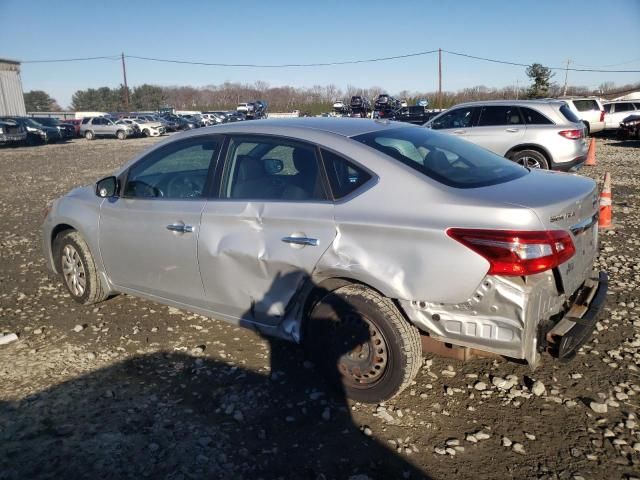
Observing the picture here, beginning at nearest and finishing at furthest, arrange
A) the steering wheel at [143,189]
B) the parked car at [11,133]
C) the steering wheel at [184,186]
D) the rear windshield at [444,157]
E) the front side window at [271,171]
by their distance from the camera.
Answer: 1. the rear windshield at [444,157]
2. the front side window at [271,171]
3. the steering wheel at [184,186]
4. the steering wheel at [143,189]
5. the parked car at [11,133]

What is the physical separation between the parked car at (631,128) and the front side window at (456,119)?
534 inches

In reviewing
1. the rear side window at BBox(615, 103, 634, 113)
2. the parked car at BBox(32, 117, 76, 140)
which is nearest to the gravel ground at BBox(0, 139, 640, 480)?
the rear side window at BBox(615, 103, 634, 113)

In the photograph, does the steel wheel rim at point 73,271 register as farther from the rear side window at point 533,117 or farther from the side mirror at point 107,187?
the rear side window at point 533,117

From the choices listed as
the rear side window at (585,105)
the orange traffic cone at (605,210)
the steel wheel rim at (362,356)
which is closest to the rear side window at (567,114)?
the orange traffic cone at (605,210)

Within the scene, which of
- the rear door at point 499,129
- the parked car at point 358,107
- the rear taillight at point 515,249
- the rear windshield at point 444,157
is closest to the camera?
the rear taillight at point 515,249

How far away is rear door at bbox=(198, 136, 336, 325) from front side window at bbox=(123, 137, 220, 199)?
0.32 m

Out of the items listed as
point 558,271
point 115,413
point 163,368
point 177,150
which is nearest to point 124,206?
point 177,150

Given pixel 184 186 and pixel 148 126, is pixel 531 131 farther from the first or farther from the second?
pixel 148 126

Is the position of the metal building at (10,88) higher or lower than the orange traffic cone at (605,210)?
higher

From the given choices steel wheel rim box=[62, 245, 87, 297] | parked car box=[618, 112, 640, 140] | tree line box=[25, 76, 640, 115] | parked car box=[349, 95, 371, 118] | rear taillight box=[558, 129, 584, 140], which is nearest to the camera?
steel wheel rim box=[62, 245, 87, 297]

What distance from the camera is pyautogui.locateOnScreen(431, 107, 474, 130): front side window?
426 inches

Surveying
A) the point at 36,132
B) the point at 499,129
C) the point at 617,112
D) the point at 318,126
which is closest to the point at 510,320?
the point at 318,126

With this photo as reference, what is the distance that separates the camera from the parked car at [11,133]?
27859mm

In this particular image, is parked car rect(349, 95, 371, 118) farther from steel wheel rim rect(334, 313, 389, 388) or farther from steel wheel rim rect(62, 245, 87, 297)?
steel wheel rim rect(334, 313, 389, 388)
